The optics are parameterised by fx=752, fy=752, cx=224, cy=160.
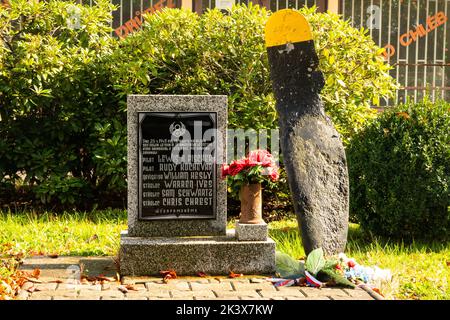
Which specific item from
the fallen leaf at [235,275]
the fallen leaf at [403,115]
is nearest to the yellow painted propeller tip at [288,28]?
the fallen leaf at [403,115]

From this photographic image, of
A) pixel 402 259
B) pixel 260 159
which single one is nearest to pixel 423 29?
pixel 402 259

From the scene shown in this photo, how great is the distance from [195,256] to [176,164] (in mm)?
750

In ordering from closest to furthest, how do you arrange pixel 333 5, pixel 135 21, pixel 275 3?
pixel 135 21 → pixel 333 5 → pixel 275 3

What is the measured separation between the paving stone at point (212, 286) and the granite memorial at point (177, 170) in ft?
1.56

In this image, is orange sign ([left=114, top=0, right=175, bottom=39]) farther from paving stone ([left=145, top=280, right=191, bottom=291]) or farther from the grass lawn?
paving stone ([left=145, top=280, right=191, bottom=291])

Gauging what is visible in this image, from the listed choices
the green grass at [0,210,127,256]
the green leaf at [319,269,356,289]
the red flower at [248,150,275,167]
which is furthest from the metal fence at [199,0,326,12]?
the green leaf at [319,269,356,289]

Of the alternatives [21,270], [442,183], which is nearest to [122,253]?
[21,270]

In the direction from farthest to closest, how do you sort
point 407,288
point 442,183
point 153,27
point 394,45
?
point 394,45 → point 153,27 → point 442,183 → point 407,288

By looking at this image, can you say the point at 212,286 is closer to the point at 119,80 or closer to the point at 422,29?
the point at 119,80

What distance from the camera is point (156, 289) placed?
17.1ft

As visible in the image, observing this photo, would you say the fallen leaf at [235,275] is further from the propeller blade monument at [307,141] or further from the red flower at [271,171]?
the red flower at [271,171]

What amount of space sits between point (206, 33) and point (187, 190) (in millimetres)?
2897

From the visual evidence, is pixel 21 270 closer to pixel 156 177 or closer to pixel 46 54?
pixel 156 177

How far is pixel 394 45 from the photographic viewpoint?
38.9ft
